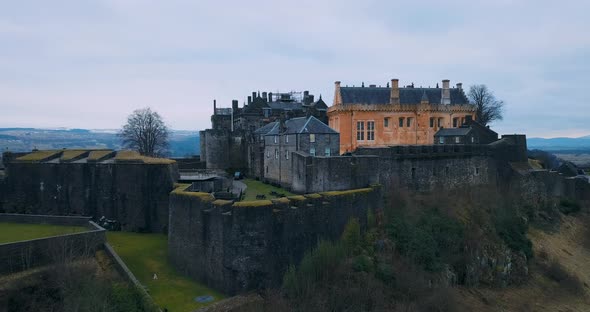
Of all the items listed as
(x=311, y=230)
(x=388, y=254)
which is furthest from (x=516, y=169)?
(x=311, y=230)

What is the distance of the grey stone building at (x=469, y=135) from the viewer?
3022 centimetres

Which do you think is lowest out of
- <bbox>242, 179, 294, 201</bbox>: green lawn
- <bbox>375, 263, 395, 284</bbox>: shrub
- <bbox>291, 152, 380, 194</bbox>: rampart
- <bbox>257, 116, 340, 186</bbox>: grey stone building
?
<bbox>375, 263, 395, 284</bbox>: shrub

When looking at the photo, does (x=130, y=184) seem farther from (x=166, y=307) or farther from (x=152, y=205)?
(x=166, y=307)

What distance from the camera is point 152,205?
2283 centimetres

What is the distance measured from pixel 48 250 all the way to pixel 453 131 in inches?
1039

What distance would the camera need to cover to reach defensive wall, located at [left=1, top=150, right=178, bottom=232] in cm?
2283

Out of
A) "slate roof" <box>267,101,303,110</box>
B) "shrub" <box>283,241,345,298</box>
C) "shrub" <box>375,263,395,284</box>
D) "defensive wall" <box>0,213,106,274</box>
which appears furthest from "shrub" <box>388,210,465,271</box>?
"slate roof" <box>267,101,303,110</box>

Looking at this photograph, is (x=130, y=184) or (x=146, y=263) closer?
(x=146, y=263)

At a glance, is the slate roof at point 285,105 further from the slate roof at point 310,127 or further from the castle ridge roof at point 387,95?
the slate roof at point 310,127

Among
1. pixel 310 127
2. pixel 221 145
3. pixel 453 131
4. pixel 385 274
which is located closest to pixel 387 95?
pixel 453 131

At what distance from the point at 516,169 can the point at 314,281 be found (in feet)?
62.9

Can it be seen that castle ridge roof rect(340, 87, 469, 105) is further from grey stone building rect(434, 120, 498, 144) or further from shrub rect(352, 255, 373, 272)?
shrub rect(352, 255, 373, 272)

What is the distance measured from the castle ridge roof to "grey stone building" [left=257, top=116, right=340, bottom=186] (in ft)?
24.2

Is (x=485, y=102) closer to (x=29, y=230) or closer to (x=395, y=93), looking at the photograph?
(x=395, y=93)
